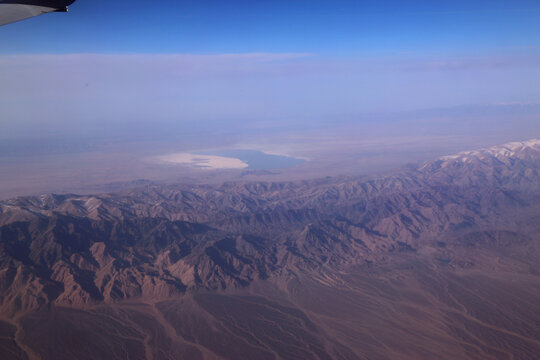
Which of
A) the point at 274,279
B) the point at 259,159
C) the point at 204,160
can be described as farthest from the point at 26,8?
the point at 259,159

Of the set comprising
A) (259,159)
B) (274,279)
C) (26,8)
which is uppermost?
(26,8)

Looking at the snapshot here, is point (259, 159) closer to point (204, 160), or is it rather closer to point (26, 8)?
point (204, 160)

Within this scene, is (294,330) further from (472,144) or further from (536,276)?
(472,144)

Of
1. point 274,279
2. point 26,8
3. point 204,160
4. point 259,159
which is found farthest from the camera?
point 259,159

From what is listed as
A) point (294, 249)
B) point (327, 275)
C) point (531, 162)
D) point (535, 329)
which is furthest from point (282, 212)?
point (531, 162)

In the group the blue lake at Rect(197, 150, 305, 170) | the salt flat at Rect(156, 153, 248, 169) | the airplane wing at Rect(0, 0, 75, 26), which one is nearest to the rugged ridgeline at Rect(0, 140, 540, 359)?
the airplane wing at Rect(0, 0, 75, 26)

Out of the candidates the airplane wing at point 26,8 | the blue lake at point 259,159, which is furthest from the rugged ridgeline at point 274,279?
the blue lake at point 259,159
